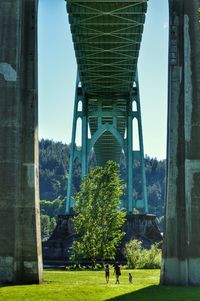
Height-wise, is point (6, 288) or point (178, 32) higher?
point (178, 32)

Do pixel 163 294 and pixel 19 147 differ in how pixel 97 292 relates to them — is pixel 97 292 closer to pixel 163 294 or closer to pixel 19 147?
pixel 163 294

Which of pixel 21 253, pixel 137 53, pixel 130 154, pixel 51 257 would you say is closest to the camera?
pixel 21 253

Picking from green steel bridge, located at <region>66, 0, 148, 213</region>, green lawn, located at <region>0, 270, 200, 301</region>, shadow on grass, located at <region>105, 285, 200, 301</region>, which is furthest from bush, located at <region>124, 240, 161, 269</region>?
green steel bridge, located at <region>66, 0, 148, 213</region>

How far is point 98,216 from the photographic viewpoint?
37.0 m

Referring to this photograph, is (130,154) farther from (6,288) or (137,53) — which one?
(6,288)

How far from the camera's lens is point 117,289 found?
2109 cm

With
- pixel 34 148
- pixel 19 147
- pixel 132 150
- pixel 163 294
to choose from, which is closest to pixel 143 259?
pixel 34 148

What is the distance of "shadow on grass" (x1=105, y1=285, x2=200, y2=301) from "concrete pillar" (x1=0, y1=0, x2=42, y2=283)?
16.0 feet

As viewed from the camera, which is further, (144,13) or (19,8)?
(144,13)

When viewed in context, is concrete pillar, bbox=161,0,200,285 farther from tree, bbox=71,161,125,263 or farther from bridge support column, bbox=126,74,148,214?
bridge support column, bbox=126,74,148,214

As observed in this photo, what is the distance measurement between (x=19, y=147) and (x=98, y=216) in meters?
14.5

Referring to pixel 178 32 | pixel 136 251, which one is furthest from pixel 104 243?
pixel 178 32

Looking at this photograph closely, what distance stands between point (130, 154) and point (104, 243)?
32777 millimetres

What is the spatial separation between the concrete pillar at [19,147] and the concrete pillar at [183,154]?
552 centimetres
